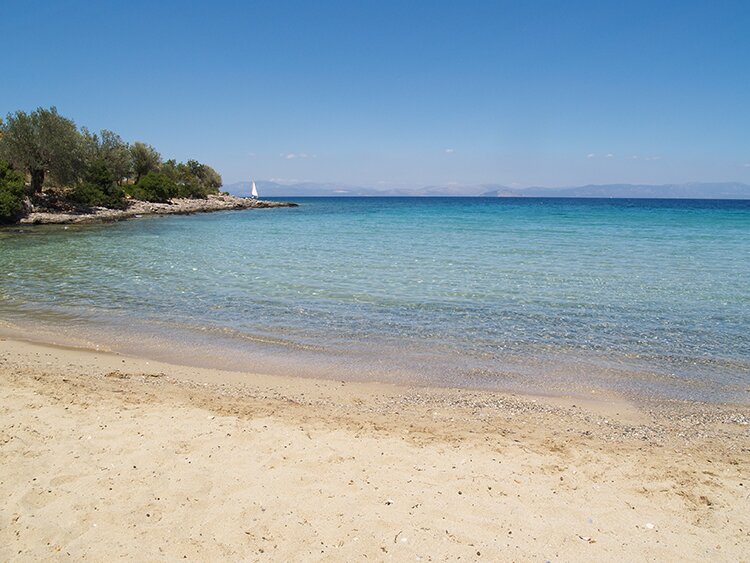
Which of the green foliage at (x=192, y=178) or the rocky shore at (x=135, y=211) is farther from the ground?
the green foliage at (x=192, y=178)

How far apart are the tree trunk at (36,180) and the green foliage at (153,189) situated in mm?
13546

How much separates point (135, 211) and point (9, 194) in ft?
55.8

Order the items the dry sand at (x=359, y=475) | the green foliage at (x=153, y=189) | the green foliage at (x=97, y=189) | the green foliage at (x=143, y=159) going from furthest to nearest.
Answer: the green foliage at (x=143, y=159) → the green foliage at (x=153, y=189) → the green foliage at (x=97, y=189) → the dry sand at (x=359, y=475)

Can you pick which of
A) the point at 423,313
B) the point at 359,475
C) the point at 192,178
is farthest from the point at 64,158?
the point at 359,475

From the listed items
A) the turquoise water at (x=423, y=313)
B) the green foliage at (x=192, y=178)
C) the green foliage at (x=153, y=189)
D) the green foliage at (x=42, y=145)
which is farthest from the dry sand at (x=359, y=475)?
the green foliage at (x=192, y=178)

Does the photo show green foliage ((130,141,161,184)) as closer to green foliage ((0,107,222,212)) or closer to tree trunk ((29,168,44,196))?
green foliage ((0,107,222,212))

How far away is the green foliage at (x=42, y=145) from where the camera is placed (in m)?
40.6

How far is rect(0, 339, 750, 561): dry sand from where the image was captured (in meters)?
3.88

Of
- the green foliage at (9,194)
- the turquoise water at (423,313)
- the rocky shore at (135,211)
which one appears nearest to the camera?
the turquoise water at (423,313)

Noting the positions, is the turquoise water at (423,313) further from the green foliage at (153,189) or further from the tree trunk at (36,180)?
the green foliage at (153,189)

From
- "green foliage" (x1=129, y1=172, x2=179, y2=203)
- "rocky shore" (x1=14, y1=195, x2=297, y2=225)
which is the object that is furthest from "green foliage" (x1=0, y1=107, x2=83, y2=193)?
"green foliage" (x1=129, y1=172, x2=179, y2=203)

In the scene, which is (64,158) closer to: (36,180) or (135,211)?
(36,180)

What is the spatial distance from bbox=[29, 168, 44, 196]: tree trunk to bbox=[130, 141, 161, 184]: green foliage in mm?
22425

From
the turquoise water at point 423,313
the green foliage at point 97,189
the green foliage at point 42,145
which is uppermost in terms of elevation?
the green foliage at point 42,145
